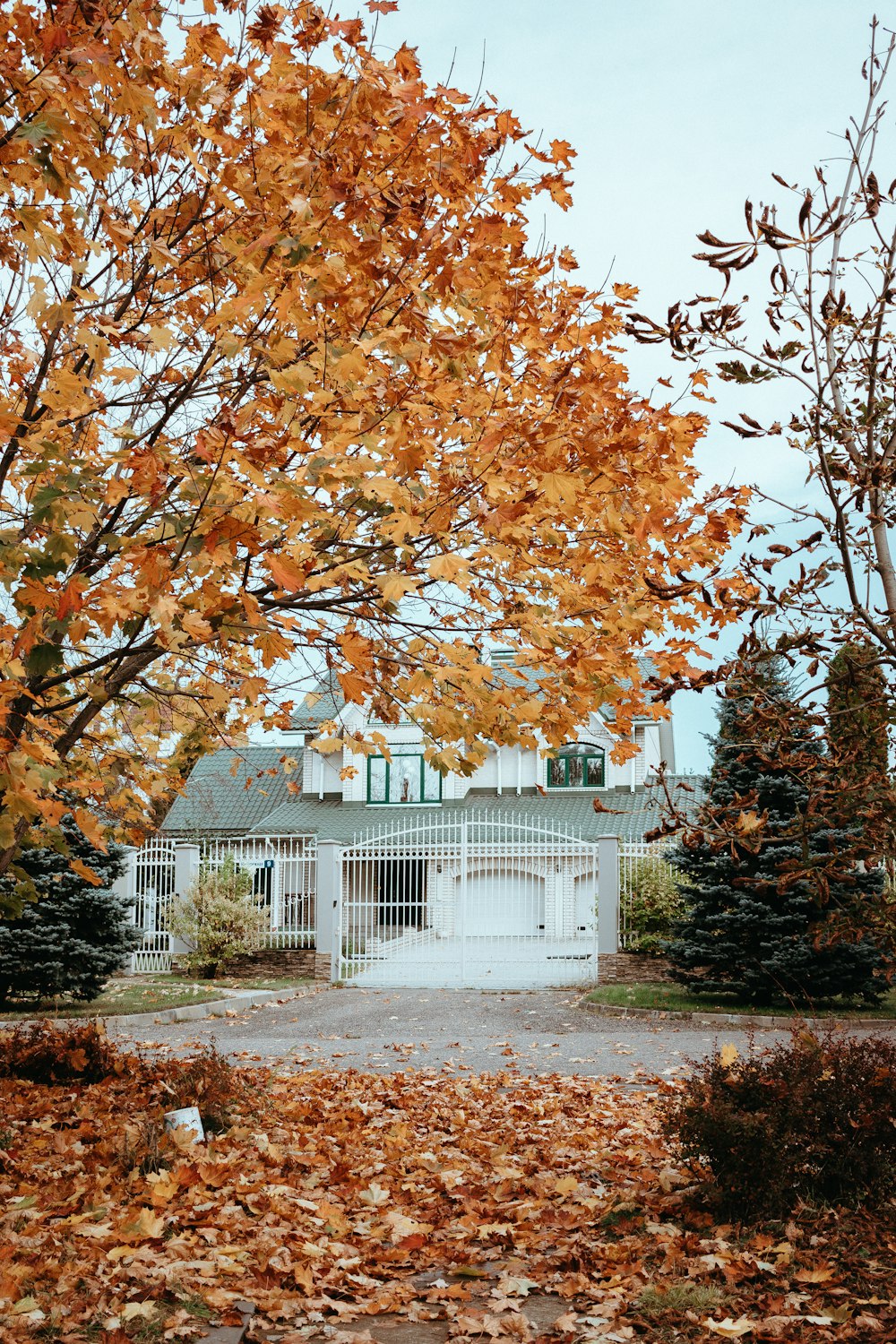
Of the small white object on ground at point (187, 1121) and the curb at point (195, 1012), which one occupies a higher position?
the small white object on ground at point (187, 1121)

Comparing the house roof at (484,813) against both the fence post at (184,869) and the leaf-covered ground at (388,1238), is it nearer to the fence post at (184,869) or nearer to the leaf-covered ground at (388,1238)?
the fence post at (184,869)

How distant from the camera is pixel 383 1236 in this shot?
5.02 metres

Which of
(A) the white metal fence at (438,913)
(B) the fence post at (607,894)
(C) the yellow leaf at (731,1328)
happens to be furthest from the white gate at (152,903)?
(C) the yellow leaf at (731,1328)

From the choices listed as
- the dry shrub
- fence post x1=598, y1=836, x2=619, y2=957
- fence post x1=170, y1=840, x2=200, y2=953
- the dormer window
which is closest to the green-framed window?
the dormer window

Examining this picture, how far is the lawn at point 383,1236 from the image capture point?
155 inches

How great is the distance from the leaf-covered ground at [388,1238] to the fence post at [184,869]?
13.8 metres

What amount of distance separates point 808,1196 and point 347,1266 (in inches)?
79.4

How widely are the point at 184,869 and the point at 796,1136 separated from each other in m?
17.3

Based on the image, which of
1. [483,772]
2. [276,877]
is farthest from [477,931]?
[483,772]

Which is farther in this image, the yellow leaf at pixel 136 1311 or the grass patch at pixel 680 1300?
the grass patch at pixel 680 1300

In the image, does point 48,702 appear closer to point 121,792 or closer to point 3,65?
point 121,792

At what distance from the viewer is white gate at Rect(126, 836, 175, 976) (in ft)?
68.8

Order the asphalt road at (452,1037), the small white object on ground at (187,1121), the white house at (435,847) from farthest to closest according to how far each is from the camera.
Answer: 1. the white house at (435,847)
2. the asphalt road at (452,1037)
3. the small white object on ground at (187,1121)

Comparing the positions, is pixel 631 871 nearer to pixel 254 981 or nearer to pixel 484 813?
pixel 254 981
